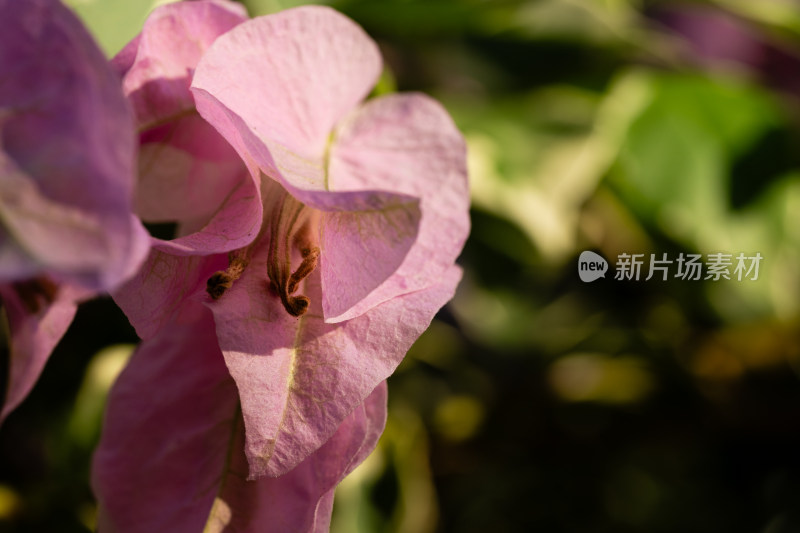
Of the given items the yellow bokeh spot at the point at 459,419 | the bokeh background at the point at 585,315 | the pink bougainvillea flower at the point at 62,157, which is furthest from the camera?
the yellow bokeh spot at the point at 459,419

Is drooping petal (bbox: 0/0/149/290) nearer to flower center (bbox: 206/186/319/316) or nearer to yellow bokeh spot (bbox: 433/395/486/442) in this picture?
flower center (bbox: 206/186/319/316)

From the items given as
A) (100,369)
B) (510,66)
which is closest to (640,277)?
(510,66)

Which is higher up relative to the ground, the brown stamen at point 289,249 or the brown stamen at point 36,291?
the brown stamen at point 289,249

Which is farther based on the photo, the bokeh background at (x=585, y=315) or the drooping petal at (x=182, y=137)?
the bokeh background at (x=585, y=315)

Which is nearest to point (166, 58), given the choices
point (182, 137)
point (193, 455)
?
point (182, 137)

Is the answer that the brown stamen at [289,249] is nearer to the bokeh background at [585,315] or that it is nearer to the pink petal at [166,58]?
the pink petal at [166,58]

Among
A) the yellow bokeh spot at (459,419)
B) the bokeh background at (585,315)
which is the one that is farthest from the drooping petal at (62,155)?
the yellow bokeh spot at (459,419)

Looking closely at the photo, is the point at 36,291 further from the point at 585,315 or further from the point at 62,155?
the point at 585,315

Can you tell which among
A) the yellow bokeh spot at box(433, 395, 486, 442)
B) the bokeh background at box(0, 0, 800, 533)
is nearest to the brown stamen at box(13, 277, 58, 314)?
the bokeh background at box(0, 0, 800, 533)

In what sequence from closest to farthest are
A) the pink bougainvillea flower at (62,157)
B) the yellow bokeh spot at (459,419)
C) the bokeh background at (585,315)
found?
the pink bougainvillea flower at (62,157) → the bokeh background at (585,315) → the yellow bokeh spot at (459,419)
